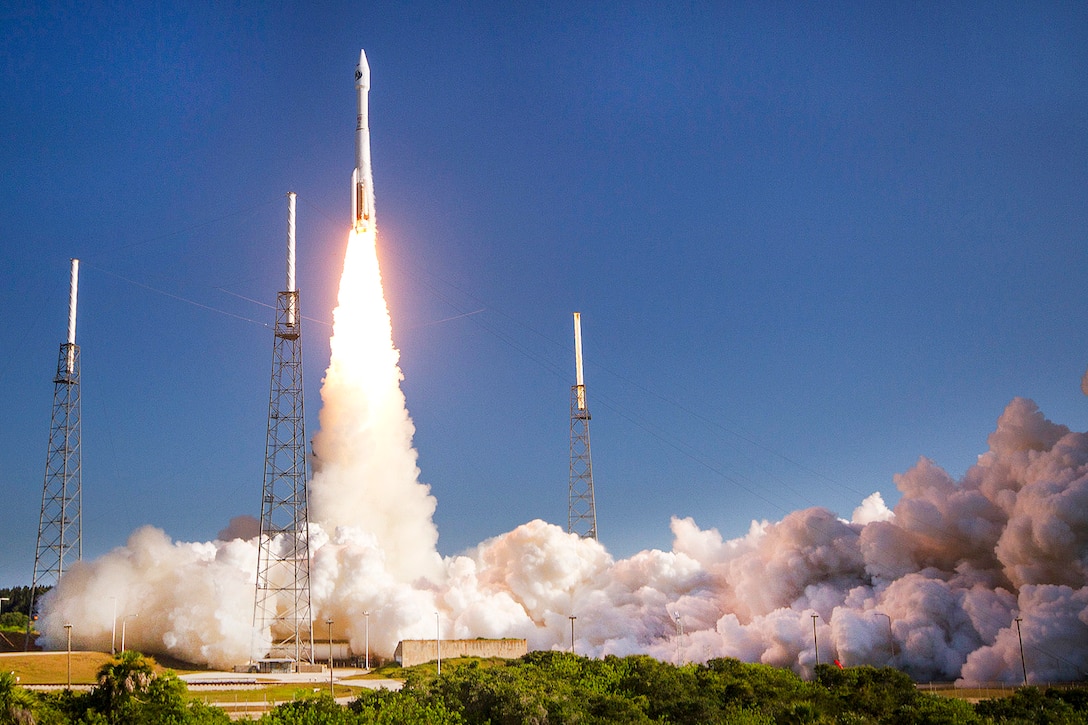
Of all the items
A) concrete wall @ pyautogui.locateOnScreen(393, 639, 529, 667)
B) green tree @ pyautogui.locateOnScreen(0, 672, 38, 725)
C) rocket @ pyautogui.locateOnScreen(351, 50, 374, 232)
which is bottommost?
concrete wall @ pyautogui.locateOnScreen(393, 639, 529, 667)

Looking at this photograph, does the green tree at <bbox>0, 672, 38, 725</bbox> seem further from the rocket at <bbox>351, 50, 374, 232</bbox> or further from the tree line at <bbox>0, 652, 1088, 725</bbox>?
the rocket at <bbox>351, 50, 374, 232</bbox>

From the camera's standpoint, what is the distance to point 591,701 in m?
44.8

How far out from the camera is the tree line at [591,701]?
3675 cm

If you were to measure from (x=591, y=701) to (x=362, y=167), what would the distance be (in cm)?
5102

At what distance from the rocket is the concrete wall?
3148cm

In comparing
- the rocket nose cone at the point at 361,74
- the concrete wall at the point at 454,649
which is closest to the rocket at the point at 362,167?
the rocket nose cone at the point at 361,74

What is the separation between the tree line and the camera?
121 feet

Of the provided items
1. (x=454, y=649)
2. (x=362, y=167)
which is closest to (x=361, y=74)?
(x=362, y=167)

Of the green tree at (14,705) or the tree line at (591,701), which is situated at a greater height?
the green tree at (14,705)

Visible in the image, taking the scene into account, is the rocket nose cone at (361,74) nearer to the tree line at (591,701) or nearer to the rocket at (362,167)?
the rocket at (362,167)

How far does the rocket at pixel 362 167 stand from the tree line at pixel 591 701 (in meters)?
40.1

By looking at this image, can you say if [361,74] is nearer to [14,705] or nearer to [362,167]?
[362,167]

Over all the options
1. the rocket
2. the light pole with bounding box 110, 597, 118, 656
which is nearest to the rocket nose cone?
the rocket

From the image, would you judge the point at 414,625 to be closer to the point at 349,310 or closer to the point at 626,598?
the point at 626,598
